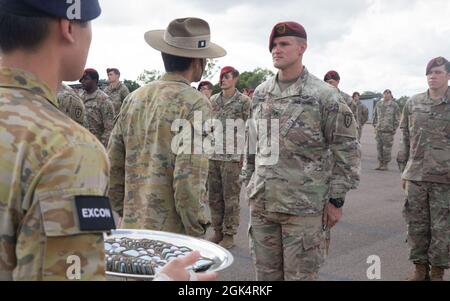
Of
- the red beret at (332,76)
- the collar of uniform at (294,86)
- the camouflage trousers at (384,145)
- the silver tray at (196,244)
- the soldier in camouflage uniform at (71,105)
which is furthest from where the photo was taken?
the camouflage trousers at (384,145)

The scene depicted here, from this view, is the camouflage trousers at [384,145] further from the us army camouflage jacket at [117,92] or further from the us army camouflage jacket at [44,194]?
the us army camouflage jacket at [44,194]

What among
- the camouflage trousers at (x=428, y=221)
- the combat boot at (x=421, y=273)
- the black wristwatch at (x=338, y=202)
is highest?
the black wristwatch at (x=338, y=202)

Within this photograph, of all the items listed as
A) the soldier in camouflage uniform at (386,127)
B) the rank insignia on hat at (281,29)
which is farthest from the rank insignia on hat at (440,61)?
the soldier in camouflage uniform at (386,127)

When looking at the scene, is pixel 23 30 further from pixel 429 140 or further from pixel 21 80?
pixel 429 140

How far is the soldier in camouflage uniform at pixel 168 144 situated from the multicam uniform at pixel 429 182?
8.78ft

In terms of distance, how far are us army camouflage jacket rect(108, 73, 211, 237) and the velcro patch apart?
1540 mm

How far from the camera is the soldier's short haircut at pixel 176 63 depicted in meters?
2.90

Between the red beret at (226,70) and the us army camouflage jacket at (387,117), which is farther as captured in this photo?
the us army camouflage jacket at (387,117)

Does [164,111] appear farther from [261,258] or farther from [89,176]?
[89,176]

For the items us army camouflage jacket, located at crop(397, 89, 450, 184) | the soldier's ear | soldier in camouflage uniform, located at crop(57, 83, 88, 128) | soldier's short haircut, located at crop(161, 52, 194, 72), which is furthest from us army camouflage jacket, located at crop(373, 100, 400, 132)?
the soldier's ear

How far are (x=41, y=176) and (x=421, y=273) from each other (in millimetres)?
4471

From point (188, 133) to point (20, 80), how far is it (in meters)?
1.52

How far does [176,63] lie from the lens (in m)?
2.90

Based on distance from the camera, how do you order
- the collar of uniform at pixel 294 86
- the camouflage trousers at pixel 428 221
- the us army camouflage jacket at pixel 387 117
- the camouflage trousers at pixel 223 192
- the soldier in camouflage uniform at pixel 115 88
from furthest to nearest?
the us army camouflage jacket at pixel 387 117, the soldier in camouflage uniform at pixel 115 88, the camouflage trousers at pixel 223 192, the camouflage trousers at pixel 428 221, the collar of uniform at pixel 294 86
